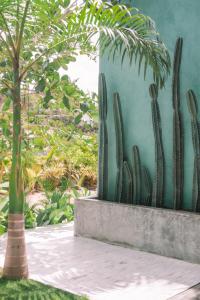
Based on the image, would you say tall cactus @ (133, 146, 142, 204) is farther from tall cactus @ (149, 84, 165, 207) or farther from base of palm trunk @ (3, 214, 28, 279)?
base of palm trunk @ (3, 214, 28, 279)

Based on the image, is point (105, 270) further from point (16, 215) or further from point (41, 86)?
point (41, 86)

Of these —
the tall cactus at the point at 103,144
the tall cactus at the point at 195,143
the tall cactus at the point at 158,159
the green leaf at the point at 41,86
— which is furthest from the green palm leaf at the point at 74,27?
the tall cactus at the point at 103,144

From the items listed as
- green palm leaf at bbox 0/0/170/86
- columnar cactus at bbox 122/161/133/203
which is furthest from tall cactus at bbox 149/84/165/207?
green palm leaf at bbox 0/0/170/86

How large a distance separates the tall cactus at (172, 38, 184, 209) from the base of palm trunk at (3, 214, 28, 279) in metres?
2.03

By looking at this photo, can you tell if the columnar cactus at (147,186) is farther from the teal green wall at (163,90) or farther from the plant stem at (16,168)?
the plant stem at (16,168)

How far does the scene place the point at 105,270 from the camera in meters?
4.38

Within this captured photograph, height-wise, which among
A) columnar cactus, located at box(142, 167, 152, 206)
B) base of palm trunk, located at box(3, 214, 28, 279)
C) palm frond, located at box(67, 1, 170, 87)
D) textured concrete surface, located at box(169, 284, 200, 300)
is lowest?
textured concrete surface, located at box(169, 284, 200, 300)

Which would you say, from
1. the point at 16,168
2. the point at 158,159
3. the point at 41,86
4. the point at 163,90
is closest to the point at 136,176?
the point at 158,159

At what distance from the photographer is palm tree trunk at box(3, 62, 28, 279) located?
Answer: 3967mm

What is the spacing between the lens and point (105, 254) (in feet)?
16.3

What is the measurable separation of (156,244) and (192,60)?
2268mm

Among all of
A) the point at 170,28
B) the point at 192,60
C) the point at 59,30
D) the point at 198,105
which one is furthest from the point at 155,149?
the point at 59,30

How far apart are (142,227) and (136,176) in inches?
28.5

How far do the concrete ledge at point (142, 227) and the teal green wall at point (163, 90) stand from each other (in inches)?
15.1
